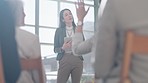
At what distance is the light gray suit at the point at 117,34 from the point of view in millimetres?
1176

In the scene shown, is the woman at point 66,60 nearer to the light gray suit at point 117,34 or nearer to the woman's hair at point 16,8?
the woman's hair at point 16,8

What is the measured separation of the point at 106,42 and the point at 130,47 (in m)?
0.12

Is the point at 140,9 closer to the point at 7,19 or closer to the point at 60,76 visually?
the point at 7,19

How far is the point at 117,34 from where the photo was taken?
4.02ft

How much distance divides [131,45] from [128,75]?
0.12 m

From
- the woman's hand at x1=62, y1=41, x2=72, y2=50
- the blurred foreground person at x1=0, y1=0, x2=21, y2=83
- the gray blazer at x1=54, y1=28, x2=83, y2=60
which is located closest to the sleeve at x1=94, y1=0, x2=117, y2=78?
the blurred foreground person at x1=0, y1=0, x2=21, y2=83

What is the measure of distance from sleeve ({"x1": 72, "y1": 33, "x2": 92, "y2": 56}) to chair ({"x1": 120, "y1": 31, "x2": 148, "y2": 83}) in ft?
1.82

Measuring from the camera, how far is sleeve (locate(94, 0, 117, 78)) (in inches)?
47.3

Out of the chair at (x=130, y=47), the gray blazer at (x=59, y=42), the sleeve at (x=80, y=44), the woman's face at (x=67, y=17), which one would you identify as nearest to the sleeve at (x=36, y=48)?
the sleeve at (x=80, y=44)

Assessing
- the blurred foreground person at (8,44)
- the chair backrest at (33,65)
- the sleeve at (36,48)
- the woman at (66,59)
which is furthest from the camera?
the woman at (66,59)

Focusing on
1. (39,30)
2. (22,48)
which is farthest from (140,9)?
(39,30)

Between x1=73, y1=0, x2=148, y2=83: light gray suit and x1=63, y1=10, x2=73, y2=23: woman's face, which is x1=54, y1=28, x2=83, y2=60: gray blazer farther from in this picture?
x1=73, y1=0, x2=148, y2=83: light gray suit

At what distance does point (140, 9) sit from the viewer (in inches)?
46.9

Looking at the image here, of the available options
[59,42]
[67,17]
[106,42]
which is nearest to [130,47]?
[106,42]
